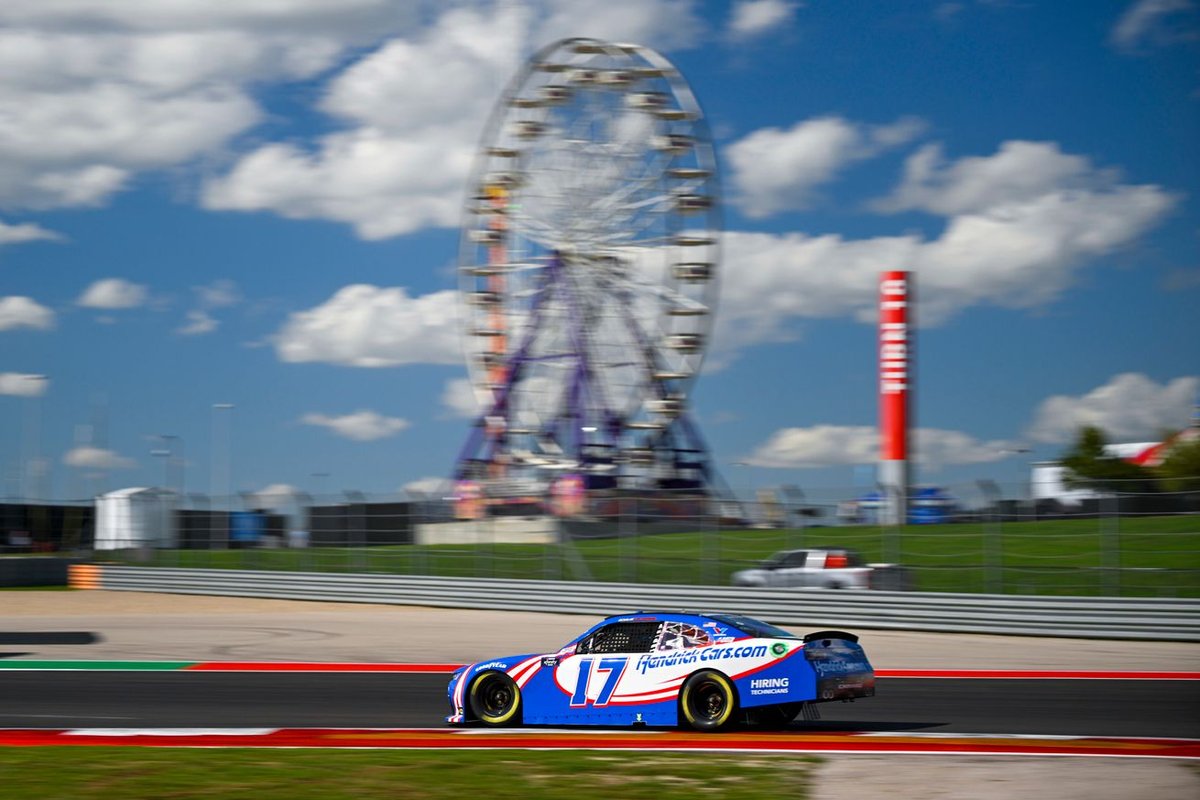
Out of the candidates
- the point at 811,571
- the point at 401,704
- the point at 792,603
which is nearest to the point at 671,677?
the point at 401,704

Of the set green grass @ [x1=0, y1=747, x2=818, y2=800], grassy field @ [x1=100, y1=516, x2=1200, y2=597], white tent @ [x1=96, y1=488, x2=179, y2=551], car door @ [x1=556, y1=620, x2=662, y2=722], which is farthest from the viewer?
white tent @ [x1=96, y1=488, x2=179, y2=551]

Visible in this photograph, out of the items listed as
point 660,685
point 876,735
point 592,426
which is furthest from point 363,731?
point 592,426

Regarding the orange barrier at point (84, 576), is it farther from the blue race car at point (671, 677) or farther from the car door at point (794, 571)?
the blue race car at point (671, 677)

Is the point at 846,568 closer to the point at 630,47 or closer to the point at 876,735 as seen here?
the point at 876,735

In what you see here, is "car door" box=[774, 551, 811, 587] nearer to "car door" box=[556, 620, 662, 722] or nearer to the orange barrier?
"car door" box=[556, 620, 662, 722]

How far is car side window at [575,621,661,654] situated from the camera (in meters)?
11.9

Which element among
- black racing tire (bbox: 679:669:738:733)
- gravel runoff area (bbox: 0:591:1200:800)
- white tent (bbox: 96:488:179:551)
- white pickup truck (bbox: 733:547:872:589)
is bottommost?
gravel runoff area (bbox: 0:591:1200:800)

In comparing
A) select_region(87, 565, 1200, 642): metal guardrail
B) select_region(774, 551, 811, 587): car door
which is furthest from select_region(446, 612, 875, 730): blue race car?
select_region(774, 551, 811, 587): car door

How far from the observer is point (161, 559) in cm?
3781

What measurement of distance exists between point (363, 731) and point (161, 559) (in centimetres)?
2734

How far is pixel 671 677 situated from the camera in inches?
458

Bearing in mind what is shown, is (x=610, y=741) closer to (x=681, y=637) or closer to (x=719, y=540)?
(x=681, y=637)

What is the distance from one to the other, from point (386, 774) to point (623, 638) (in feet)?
10.4

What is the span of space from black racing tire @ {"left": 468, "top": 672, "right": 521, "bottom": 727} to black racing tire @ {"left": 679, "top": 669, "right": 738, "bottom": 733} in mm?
1583
